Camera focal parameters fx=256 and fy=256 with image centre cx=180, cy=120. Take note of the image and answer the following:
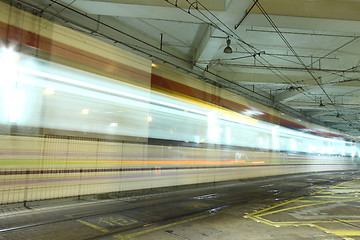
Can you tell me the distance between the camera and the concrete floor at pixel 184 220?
455 cm

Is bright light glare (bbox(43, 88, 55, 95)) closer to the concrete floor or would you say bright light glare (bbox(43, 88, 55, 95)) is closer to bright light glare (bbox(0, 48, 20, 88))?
bright light glare (bbox(0, 48, 20, 88))

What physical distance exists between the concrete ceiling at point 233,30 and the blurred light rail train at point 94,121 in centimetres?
83

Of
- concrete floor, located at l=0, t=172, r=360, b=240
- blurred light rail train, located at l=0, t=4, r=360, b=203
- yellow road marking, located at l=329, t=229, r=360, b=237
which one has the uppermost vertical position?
blurred light rail train, located at l=0, t=4, r=360, b=203

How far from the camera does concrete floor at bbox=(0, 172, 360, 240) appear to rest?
455cm

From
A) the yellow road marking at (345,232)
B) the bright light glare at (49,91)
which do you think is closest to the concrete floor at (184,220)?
the yellow road marking at (345,232)

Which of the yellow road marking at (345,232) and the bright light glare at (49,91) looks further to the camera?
the bright light glare at (49,91)

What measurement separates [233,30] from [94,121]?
5.30 meters

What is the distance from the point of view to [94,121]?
6152mm

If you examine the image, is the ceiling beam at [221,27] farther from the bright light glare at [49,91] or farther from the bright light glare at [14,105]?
the bright light glare at [14,105]

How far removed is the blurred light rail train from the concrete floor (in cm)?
62

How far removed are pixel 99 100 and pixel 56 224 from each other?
2.79 meters

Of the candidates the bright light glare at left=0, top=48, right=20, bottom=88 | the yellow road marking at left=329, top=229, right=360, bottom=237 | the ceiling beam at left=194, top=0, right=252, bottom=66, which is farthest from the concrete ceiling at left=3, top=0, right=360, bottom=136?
the yellow road marking at left=329, top=229, right=360, bottom=237

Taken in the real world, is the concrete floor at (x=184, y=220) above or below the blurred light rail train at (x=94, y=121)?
below

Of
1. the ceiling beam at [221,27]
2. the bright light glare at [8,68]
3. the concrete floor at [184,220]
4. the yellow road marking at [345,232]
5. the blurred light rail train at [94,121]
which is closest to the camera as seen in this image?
the concrete floor at [184,220]
